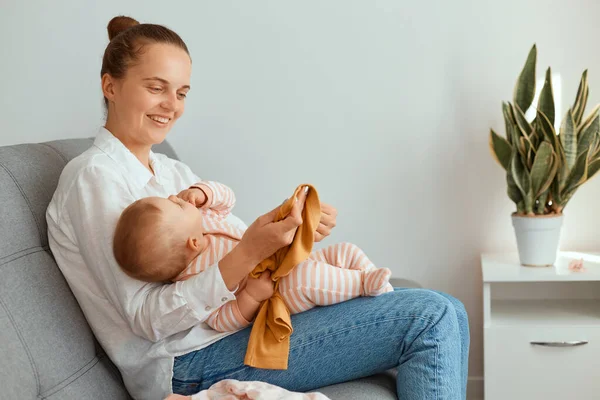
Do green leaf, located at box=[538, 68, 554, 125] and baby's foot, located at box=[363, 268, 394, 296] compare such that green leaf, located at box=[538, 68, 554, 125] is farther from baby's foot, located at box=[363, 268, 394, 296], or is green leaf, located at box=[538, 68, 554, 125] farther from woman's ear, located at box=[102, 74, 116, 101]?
woman's ear, located at box=[102, 74, 116, 101]

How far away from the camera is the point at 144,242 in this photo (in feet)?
4.70

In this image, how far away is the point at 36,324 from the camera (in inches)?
56.8

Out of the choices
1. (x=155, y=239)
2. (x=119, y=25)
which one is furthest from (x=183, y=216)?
(x=119, y=25)

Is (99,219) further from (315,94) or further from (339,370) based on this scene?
(315,94)

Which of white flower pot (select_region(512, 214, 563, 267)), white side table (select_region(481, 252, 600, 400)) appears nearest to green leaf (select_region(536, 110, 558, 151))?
white flower pot (select_region(512, 214, 563, 267))

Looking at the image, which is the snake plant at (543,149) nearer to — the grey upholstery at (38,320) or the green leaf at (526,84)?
the green leaf at (526,84)

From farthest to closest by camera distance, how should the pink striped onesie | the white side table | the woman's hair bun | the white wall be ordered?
1. the white wall
2. the white side table
3. the woman's hair bun
4. the pink striped onesie

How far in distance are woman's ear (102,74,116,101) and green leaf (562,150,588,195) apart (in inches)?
61.9

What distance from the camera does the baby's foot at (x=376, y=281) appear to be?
5.28 feet

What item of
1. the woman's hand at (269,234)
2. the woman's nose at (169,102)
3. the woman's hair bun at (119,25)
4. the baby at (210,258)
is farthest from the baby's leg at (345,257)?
the woman's hair bun at (119,25)

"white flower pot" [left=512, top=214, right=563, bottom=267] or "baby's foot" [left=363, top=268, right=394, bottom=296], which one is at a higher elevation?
"baby's foot" [left=363, top=268, right=394, bottom=296]

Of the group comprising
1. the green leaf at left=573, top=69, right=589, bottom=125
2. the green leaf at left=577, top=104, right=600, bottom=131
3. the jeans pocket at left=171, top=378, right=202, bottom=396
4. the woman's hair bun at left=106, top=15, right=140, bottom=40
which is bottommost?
the jeans pocket at left=171, top=378, right=202, bottom=396

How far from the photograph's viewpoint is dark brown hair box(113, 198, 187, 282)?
1.43 metres

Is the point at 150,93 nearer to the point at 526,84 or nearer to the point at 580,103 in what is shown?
the point at 526,84
